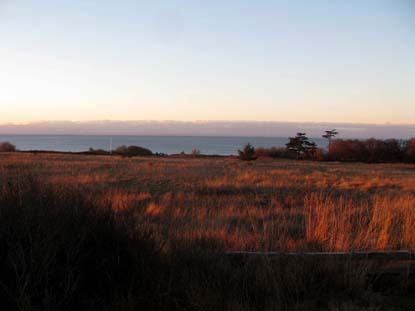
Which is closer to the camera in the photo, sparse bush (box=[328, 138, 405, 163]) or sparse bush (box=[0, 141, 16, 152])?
sparse bush (box=[0, 141, 16, 152])

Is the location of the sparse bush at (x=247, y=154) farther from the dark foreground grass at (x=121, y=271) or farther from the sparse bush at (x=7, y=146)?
the dark foreground grass at (x=121, y=271)

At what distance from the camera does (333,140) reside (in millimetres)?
77625

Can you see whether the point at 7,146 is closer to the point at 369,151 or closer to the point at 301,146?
the point at 301,146

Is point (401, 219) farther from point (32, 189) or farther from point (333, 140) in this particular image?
point (333, 140)

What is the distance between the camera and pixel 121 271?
155 inches

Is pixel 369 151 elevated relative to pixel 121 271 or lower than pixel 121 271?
elevated

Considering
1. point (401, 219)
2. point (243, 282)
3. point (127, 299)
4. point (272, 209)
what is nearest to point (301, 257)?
point (243, 282)

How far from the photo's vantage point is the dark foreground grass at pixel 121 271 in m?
3.61

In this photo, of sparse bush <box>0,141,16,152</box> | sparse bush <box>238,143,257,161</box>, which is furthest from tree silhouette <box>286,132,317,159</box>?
sparse bush <box>0,141,16,152</box>

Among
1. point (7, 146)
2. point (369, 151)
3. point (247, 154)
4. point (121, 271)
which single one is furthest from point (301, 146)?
point (121, 271)

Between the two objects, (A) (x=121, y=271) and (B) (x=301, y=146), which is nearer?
(A) (x=121, y=271)

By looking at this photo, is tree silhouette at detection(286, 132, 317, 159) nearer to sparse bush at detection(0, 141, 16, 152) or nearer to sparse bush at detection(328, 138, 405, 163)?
sparse bush at detection(328, 138, 405, 163)

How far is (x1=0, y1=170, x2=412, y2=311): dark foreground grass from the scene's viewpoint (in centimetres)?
361

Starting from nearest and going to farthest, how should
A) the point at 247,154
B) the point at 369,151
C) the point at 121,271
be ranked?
1. the point at 121,271
2. the point at 247,154
3. the point at 369,151
